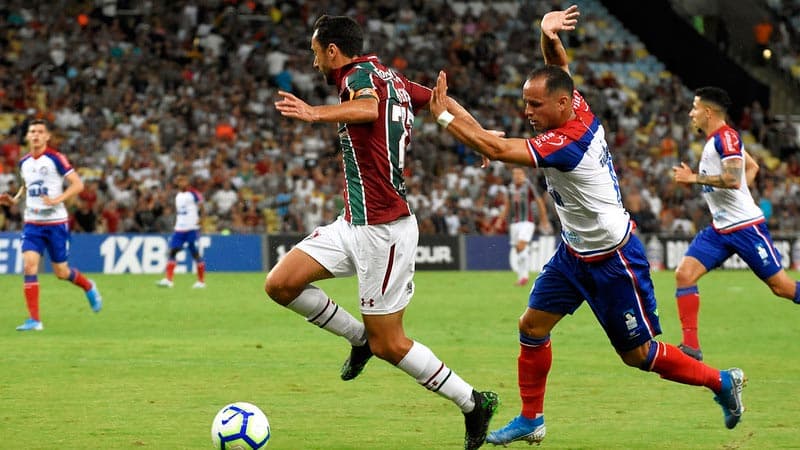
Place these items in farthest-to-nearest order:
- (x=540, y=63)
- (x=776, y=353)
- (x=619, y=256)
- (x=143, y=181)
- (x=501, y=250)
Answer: (x=540, y=63) < (x=501, y=250) < (x=143, y=181) < (x=776, y=353) < (x=619, y=256)

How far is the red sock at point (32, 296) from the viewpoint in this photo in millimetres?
15148

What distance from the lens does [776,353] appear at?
528 inches

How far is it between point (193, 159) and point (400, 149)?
22.8 meters

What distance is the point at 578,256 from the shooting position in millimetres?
7770

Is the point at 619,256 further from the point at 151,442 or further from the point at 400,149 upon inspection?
the point at 151,442

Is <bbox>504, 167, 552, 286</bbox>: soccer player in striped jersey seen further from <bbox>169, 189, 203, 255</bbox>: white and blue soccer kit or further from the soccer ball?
the soccer ball

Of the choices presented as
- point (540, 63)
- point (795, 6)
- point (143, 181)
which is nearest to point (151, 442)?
point (143, 181)

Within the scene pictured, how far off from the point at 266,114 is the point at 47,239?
17685 mm

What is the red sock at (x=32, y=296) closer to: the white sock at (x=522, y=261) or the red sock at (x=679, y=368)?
the red sock at (x=679, y=368)

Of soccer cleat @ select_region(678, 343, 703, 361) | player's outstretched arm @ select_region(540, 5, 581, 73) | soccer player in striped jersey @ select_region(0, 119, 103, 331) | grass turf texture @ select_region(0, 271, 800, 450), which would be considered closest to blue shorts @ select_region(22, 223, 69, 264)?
soccer player in striped jersey @ select_region(0, 119, 103, 331)

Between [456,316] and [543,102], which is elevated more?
[543,102]

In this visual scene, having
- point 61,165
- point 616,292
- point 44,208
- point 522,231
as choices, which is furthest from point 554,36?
point 522,231

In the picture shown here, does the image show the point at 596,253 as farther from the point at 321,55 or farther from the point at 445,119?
the point at 321,55

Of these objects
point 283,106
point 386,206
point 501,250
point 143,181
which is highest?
point 283,106
